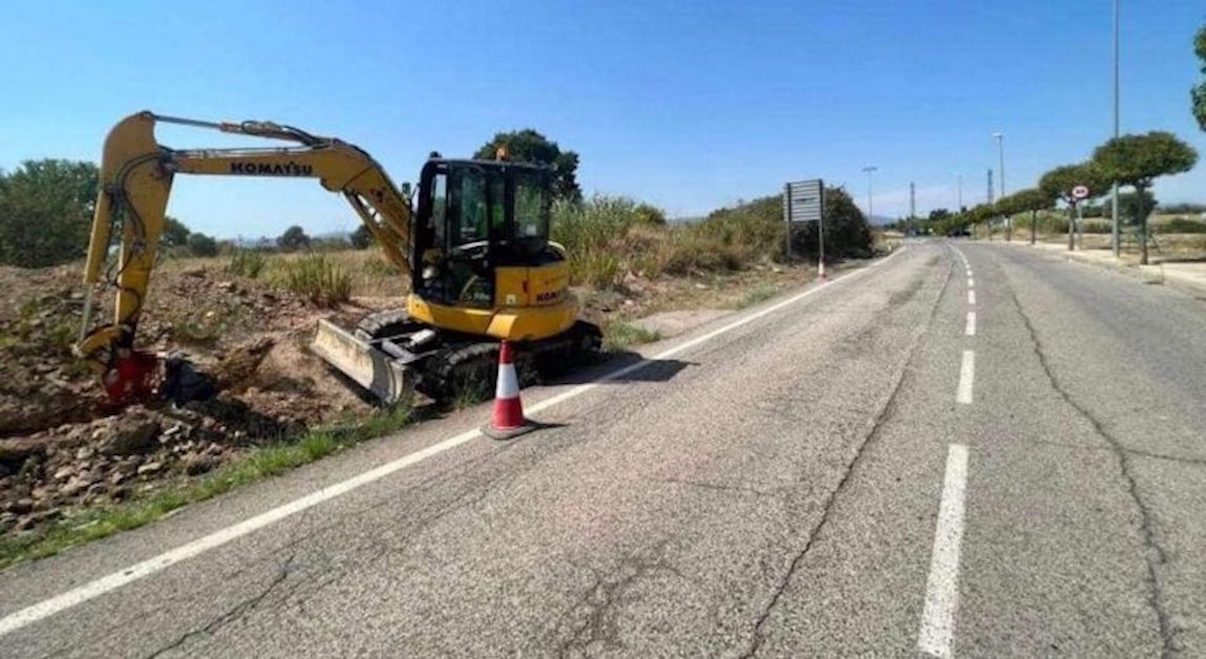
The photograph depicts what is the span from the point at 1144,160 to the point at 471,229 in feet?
93.7

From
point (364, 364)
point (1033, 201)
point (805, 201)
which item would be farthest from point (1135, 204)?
point (364, 364)

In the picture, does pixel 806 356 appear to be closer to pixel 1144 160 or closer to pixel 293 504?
pixel 293 504

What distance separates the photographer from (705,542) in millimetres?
4090

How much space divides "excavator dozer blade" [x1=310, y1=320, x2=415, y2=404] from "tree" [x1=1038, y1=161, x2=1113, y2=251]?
1558 inches

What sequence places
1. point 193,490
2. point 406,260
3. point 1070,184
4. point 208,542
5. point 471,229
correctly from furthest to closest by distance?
1. point 1070,184
2. point 406,260
3. point 471,229
4. point 193,490
5. point 208,542

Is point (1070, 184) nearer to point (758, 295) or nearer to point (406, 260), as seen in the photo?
point (758, 295)

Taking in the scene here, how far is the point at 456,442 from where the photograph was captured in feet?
20.3

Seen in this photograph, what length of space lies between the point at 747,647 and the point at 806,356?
6813 mm

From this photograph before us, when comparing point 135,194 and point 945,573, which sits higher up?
point 135,194

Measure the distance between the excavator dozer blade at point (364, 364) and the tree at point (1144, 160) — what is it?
28682 millimetres

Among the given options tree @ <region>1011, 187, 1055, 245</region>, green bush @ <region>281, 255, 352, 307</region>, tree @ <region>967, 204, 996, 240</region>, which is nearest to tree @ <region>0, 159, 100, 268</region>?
green bush @ <region>281, 255, 352, 307</region>

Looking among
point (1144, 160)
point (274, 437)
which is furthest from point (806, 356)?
point (1144, 160)

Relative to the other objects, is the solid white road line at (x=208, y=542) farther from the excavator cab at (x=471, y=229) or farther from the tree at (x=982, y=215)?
the tree at (x=982, y=215)

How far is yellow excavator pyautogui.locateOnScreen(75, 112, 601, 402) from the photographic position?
729 centimetres
